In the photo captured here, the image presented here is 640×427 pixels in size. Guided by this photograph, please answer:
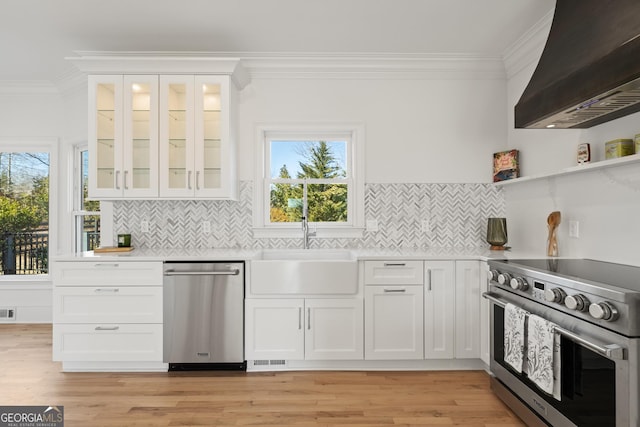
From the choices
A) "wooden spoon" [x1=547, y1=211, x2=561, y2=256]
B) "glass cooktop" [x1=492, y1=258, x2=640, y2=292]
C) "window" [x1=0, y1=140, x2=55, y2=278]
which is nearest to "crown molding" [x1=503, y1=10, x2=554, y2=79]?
"wooden spoon" [x1=547, y1=211, x2=561, y2=256]

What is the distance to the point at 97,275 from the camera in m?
3.04

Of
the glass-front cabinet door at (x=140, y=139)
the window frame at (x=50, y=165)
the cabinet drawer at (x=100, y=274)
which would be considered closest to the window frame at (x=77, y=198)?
the window frame at (x=50, y=165)

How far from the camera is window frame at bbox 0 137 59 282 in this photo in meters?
4.32

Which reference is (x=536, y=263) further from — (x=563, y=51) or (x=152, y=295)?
(x=152, y=295)

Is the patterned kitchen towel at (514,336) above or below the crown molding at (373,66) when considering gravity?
below

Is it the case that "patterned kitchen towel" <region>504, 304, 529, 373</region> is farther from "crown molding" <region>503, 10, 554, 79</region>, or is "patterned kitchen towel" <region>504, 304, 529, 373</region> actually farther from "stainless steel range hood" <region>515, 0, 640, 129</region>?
"crown molding" <region>503, 10, 554, 79</region>

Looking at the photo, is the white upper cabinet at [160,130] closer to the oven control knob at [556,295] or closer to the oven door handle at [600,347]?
the oven control knob at [556,295]

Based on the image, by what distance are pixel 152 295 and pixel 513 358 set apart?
8.14ft

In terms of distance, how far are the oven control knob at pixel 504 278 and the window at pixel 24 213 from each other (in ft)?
14.9

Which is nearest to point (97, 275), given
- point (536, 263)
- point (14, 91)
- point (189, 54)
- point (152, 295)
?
point (152, 295)

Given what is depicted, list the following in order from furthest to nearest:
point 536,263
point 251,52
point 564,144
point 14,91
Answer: point 14,91 < point 251,52 < point 564,144 < point 536,263

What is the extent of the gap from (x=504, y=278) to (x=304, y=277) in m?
1.37

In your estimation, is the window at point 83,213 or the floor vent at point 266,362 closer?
the floor vent at point 266,362

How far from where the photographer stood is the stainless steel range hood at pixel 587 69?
5.48ft
